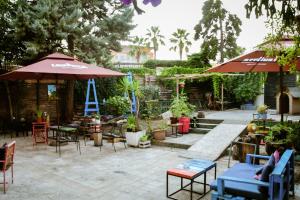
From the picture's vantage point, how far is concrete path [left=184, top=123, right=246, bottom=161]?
8023mm

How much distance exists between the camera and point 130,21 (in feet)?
45.6

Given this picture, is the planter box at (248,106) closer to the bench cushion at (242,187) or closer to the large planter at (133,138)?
the large planter at (133,138)

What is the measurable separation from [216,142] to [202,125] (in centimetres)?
264

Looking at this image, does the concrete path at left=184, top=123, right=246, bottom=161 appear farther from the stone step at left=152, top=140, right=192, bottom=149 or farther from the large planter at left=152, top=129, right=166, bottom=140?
the large planter at left=152, top=129, right=166, bottom=140

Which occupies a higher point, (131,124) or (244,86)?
(244,86)

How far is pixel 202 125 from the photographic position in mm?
11500

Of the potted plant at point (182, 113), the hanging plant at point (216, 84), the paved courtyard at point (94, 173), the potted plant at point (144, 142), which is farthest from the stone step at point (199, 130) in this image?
the hanging plant at point (216, 84)

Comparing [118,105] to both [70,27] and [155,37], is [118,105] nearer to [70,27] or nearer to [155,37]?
[70,27]

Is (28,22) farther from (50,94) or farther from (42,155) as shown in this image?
(42,155)

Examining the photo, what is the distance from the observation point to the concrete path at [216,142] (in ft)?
26.3

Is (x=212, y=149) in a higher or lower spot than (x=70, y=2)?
lower

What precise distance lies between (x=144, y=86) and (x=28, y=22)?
7722 millimetres

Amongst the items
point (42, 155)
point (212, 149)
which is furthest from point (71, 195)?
point (212, 149)

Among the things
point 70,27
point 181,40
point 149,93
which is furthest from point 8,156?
point 181,40
